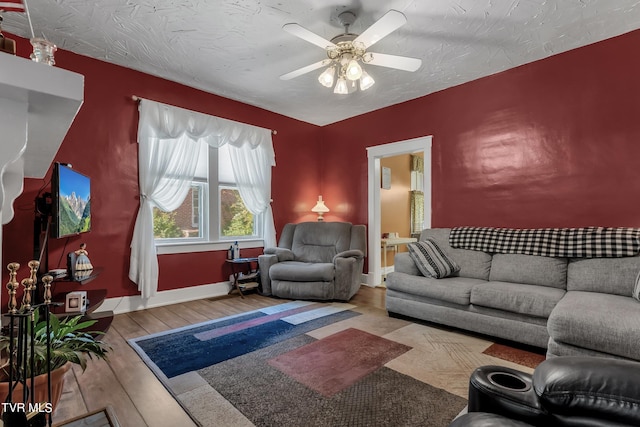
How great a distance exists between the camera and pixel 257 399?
1.80 metres

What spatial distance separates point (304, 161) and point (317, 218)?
38.5 inches

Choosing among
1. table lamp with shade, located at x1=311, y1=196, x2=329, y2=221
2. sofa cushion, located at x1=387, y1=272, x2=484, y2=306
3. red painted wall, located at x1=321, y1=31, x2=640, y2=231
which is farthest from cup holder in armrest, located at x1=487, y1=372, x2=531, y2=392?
table lamp with shade, located at x1=311, y1=196, x2=329, y2=221

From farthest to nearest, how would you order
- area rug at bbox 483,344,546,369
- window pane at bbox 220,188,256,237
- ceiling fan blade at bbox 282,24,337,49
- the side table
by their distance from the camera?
1. window pane at bbox 220,188,256,237
2. the side table
3. area rug at bbox 483,344,546,369
4. ceiling fan blade at bbox 282,24,337,49

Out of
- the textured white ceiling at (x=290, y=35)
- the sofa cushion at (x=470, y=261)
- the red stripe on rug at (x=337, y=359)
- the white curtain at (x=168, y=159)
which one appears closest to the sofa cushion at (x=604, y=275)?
the sofa cushion at (x=470, y=261)

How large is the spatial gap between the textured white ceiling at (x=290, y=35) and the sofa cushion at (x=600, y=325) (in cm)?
221

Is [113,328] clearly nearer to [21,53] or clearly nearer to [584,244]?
[21,53]

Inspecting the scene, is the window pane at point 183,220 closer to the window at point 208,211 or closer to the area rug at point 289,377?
the window at point 208,211

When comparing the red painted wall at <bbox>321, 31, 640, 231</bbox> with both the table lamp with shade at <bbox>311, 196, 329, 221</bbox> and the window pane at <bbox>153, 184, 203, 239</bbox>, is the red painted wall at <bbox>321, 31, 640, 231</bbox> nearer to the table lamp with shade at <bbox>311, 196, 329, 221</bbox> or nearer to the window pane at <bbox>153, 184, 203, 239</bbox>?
the table lamp with shade at <bbox>311, 196, 329, 221</bbox>

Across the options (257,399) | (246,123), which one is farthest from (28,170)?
(246,123)

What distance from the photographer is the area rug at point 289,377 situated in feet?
5.43

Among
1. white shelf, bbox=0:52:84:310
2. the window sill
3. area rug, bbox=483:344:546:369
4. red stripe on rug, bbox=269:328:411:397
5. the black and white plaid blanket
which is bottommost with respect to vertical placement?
area rug, bbox=483:344:546:369

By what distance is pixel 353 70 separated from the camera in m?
2.46

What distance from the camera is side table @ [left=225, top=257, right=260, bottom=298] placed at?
4.14 metres

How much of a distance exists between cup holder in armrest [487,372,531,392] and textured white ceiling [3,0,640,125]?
2.51 m
